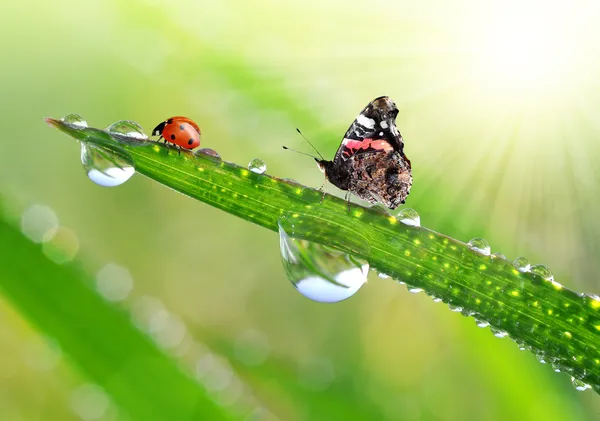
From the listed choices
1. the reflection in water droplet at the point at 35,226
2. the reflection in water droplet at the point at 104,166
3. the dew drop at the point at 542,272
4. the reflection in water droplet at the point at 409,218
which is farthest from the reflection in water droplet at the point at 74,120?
the dew drop at the point at 542,272

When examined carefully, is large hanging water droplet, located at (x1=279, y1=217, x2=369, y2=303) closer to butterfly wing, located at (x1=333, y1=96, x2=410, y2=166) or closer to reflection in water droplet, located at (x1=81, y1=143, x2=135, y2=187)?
reflection in water droplet, located at (x1=81, y1=143, x2=135, y2=187)

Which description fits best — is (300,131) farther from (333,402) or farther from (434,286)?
(434,286)

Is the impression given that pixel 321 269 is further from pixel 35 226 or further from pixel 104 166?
pixel 35 226

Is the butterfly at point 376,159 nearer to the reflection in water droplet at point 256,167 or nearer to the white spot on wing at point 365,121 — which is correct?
the white spot on wing at point 365,121

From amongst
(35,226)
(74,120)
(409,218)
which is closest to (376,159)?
(409,218)

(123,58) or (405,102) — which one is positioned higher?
(405,102)

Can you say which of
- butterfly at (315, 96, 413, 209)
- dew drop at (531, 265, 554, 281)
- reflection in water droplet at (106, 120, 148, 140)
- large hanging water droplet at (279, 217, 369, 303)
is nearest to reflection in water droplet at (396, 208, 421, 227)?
large hanging water droplet at (279, 217, 369, 303)

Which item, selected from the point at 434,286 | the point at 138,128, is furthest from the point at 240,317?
the point at 434,286
